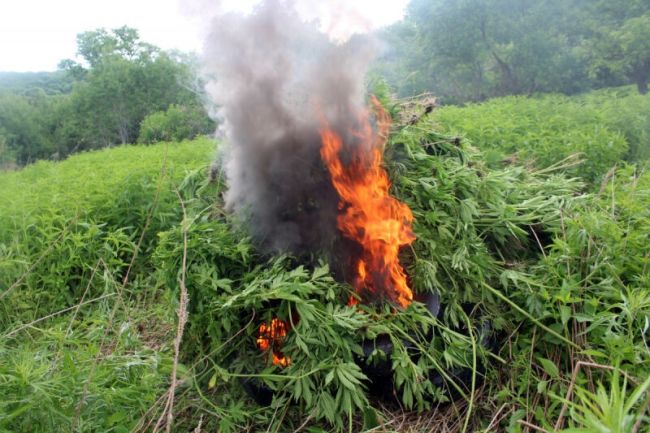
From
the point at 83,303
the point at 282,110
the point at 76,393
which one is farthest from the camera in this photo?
the point at 282,110

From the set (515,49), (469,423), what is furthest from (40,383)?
(515,49)

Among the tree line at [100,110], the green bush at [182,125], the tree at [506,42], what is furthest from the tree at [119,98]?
the tree at [506,42]

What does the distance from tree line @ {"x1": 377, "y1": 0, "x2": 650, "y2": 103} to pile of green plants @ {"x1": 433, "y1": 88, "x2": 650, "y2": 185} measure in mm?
11285

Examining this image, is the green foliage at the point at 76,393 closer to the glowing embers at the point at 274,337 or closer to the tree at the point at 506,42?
the glowing embers at the point at 274,337

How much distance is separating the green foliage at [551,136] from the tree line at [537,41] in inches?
457

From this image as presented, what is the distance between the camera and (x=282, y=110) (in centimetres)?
307

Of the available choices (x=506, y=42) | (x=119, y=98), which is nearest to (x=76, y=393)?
(x=506, y=42)

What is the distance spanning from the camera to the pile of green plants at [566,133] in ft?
21.5

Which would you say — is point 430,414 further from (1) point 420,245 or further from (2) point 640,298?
(2) point 640,298

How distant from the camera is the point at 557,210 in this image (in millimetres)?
3461

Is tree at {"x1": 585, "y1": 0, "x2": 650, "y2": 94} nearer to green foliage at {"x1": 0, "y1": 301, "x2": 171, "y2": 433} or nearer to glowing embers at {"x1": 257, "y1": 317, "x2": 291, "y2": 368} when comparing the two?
glowing embers at {"x1": 257, "y1": 317, "x2": 291, "y2": 368}

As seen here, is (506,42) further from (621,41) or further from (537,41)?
(621,41)

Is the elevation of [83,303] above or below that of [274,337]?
above

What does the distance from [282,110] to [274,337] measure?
4.68 ft
